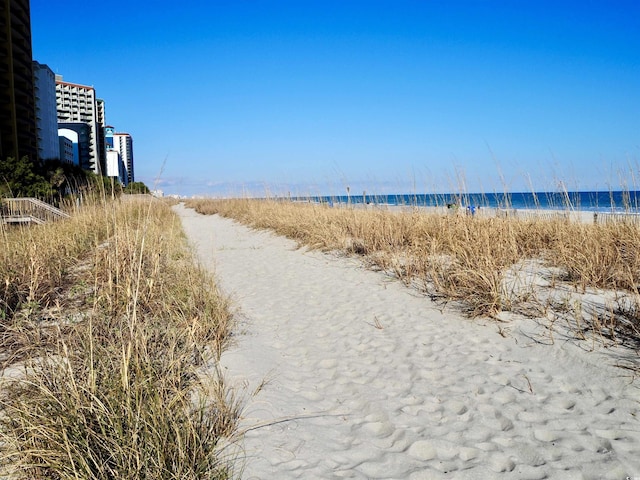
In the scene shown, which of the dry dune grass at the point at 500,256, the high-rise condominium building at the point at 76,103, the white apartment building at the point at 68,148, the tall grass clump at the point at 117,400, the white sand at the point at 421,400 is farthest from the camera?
the high-rise condominium building at the point at 76,103

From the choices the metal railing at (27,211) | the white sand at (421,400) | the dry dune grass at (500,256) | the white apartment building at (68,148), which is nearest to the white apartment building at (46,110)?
the white apartment building at (68,148)

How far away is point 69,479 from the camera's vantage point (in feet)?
5.34

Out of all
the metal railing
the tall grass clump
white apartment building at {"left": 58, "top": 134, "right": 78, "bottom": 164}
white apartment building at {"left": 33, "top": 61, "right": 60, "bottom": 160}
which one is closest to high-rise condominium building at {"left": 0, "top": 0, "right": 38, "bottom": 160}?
white apartment building at {"left": 33, "top": 61, "right": 60, "bottom": 160}

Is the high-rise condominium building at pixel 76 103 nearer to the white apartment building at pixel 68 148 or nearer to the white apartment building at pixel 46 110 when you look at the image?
the white apartment building at pixel 68 148

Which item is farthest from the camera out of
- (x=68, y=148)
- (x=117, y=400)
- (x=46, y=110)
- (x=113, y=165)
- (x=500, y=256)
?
(x=68, y=148)

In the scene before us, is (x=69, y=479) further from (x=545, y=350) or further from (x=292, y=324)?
(x=545, y=350)

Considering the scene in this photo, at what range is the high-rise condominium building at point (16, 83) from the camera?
1323 inches

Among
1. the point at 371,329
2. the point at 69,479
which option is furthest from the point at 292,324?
the point at 69,479

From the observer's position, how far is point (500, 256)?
4977 mm

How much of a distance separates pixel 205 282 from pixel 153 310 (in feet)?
2.78

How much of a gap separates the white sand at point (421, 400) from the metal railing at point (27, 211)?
29.4 feet

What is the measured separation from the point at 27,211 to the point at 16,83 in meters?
33.6

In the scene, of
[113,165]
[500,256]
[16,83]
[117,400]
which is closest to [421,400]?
[117,400]

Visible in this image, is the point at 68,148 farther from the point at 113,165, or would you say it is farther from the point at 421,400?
the point at 421,400
